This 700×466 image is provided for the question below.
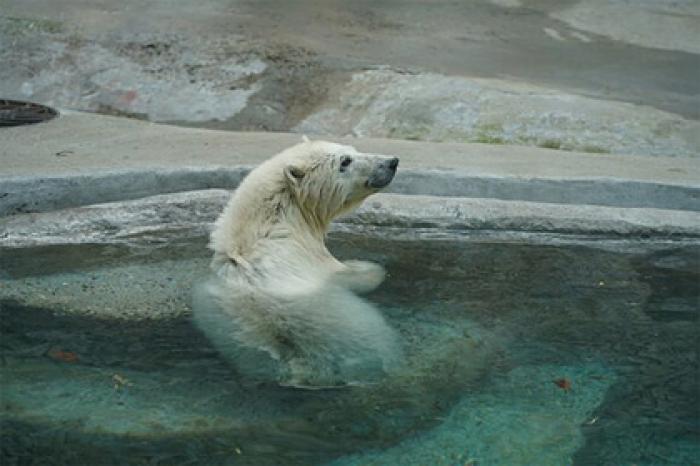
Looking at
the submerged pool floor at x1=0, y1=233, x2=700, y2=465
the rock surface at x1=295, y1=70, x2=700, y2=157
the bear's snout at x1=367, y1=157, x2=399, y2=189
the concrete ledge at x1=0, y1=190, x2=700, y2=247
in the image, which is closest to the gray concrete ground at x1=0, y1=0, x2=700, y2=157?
the rock surface at x1=295, y1=70, x2=700, y2=157

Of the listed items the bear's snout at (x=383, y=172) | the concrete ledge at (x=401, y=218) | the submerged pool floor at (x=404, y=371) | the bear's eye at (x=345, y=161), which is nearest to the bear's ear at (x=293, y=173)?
the bear's eye at (x=345, y=161)

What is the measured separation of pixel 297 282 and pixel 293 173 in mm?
567

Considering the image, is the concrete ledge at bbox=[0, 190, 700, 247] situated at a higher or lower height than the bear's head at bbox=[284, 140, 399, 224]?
lower

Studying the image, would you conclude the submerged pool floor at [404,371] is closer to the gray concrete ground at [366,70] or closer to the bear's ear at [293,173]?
the bear's ear at [293,173]

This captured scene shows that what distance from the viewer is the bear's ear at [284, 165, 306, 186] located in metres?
4.42

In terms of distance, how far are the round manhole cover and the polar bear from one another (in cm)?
367

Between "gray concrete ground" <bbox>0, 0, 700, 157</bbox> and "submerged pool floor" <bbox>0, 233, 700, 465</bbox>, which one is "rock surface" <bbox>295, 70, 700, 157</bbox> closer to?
"gray concrete ground" <bbox>0, 0, 700, 157</bbox>

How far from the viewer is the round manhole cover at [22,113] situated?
7.49 meters

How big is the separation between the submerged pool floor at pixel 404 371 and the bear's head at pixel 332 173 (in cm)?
49

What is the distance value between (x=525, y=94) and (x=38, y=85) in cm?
457

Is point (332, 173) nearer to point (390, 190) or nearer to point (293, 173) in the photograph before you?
point (293, 173)

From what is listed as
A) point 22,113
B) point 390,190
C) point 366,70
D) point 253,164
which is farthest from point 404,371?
point 366,70

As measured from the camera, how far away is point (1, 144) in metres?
6.52

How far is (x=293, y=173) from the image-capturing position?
4445 mm
